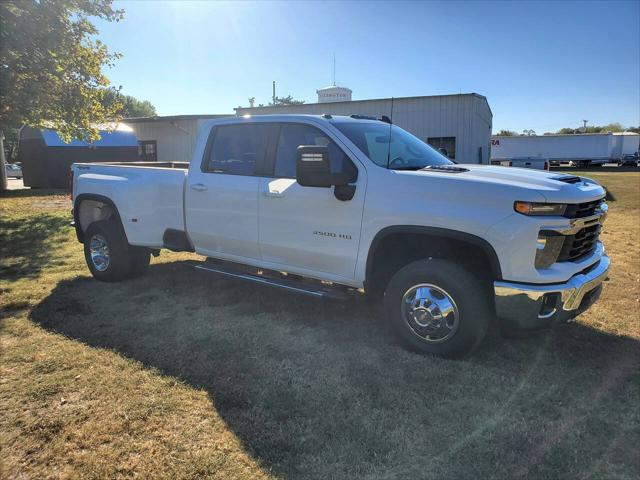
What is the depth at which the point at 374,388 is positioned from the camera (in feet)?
11.3

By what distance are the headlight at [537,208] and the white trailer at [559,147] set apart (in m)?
47.1

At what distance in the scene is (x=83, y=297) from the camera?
564 centimetres

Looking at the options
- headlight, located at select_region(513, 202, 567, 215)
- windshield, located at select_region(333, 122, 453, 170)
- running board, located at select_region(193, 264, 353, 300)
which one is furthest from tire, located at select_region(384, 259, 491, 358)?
windshield, located at select_region(333, 122, 453, 170)

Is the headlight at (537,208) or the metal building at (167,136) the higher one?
the metal building at (167,136)

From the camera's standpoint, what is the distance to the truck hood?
3.39m

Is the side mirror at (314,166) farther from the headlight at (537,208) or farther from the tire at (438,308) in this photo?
the headlight at (537,208)

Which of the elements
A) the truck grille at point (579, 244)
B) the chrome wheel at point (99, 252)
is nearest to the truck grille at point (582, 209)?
the truck grille at point (579, 244)

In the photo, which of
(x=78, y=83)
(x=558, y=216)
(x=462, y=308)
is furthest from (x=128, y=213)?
(x=78, y=83)

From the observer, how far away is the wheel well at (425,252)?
11.7ft

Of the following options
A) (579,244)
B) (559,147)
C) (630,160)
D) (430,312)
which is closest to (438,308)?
(430,312)

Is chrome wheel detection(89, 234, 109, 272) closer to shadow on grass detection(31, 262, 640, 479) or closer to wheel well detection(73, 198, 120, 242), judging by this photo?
wheel well detection(73, 198, 120, 242)

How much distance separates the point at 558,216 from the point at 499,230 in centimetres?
43

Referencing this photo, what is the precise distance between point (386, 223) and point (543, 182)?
1208mm

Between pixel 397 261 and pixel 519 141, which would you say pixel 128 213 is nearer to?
pixel 397 261
